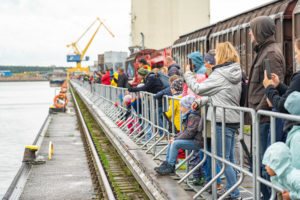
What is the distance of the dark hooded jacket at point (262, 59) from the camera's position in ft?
15.6

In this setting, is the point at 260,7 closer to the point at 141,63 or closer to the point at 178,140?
the point at 141,63

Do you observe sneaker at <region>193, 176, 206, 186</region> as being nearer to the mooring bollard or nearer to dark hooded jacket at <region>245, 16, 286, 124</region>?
dark hooded jacket at <region>245, 16, 286, 124</region>

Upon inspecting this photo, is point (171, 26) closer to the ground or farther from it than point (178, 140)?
farther from it

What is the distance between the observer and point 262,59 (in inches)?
190

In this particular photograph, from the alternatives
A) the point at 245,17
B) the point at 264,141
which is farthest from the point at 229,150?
the point at 245,17

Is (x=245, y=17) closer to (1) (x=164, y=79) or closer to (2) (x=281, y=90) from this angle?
(1) (x=164, y=79)

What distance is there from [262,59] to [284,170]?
177 cm

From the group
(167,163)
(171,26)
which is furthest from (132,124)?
(171,26)

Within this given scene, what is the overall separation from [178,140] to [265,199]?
6.02 ft

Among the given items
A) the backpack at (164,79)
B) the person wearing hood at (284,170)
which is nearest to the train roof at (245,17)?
the backpack at (164,79)

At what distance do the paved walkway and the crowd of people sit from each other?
10.2 ft

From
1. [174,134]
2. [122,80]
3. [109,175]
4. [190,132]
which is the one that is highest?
[122,80]

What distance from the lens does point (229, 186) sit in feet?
17.7

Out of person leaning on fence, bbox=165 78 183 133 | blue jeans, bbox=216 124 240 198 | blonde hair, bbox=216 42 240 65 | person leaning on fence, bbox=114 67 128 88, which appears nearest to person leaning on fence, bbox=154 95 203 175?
blue jeans, bbox=216 124 240 198
